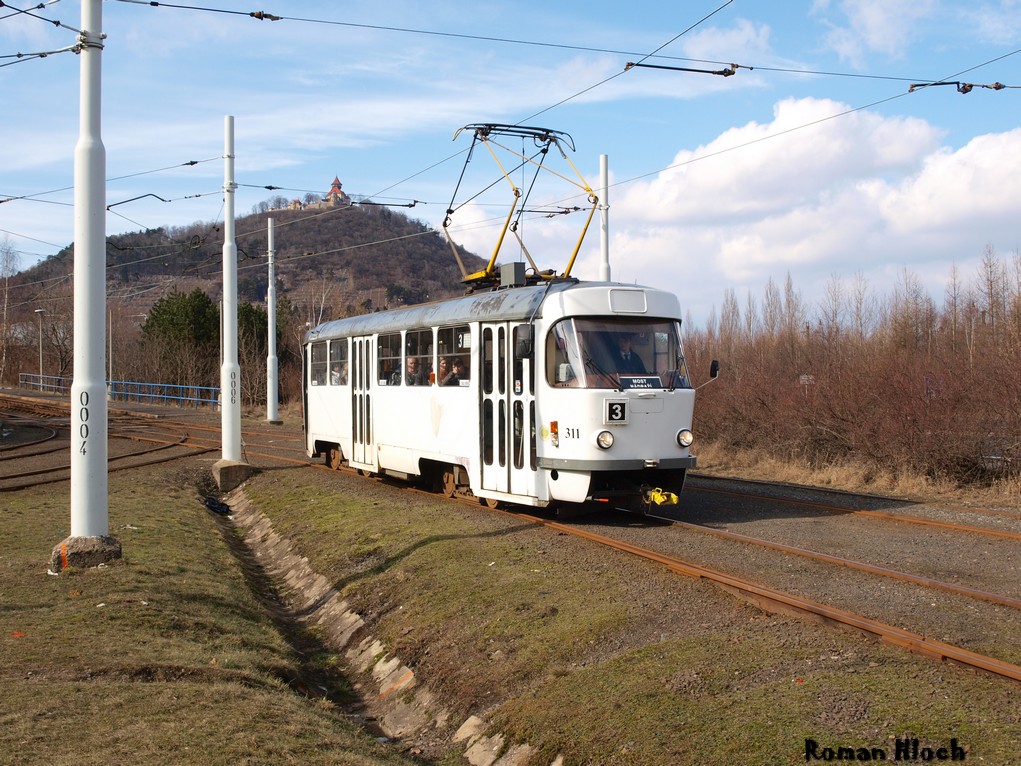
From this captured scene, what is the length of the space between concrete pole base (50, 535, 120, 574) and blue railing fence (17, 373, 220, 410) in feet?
141

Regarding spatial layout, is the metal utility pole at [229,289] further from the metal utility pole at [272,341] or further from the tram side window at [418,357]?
the metal utility pole at [272,341]

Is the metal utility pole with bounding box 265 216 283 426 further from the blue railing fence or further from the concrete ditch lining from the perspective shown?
the concrete ditch lining

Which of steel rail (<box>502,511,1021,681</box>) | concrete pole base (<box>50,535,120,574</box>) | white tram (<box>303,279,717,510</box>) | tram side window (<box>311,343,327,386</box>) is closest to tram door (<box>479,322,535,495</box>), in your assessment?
white tram (<box>303,279,717,510</box>)

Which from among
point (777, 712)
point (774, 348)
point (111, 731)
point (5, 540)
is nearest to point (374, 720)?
point (111, 731)

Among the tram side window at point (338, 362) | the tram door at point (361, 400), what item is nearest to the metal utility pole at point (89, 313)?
the tram door at point (361, 400)

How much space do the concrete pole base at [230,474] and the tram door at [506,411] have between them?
9671mm

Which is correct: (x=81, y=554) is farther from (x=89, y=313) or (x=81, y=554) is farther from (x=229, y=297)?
(x=229, y=297)

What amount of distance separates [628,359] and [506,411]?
74.9 inches

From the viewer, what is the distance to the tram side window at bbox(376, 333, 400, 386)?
57.4ft

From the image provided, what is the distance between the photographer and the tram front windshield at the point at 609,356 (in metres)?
12.6

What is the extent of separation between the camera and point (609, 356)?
41.8 ft

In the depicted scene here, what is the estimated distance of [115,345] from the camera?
254 feet

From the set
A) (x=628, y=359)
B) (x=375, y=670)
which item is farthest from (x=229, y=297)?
(x=375, y=670)

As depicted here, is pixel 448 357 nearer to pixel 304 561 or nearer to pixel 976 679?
pixel 304 561
